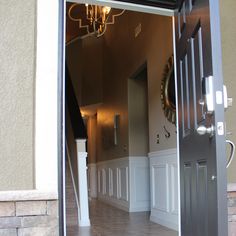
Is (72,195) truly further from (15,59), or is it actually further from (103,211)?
(15,59)

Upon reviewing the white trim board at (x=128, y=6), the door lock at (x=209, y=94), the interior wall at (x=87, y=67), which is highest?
the interior wall at (x=87, y=67)

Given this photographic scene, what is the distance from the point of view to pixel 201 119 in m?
1.92

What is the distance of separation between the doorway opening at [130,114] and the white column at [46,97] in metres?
2.28

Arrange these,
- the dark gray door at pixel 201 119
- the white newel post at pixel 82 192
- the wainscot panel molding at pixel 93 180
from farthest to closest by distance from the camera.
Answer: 1. the wainscot panel molding at pixel 93 180
2. the white newel post at pixel 82 192
3. the dark gray door at pixel 201 119

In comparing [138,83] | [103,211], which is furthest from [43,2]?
[103,211]

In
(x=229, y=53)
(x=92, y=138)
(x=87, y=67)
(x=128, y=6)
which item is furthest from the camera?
(x=92, y=138)

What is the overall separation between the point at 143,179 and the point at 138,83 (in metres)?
1.60

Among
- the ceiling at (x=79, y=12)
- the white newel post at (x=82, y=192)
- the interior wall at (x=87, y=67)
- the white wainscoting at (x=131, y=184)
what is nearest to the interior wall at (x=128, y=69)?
the white wainscoting at (x=131, y=184)

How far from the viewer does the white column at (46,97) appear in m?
2.26

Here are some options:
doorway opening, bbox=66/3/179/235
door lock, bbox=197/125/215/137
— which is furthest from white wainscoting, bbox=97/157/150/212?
door lock, bbox=197/125/215/137

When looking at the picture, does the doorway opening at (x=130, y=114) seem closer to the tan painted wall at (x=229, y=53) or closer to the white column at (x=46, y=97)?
the tan painted wall at (x=229, y=53)

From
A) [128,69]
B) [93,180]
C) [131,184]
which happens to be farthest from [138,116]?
[93,180]

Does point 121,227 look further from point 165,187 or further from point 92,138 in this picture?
point 92,138

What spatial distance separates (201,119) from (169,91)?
2668 millimetres
